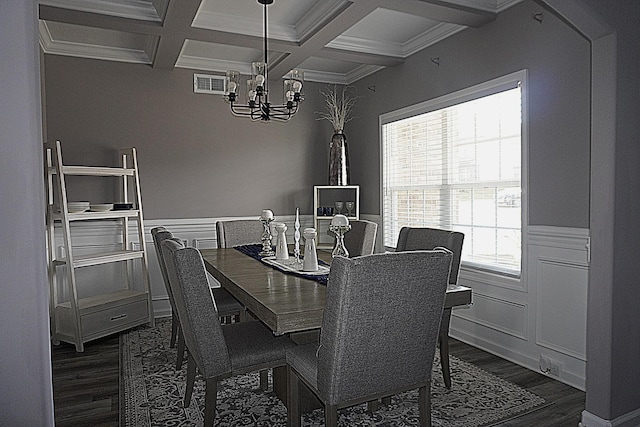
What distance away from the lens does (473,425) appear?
2.48 metres

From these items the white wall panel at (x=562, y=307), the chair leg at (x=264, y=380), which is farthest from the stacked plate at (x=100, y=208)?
the white wall panel at (x=562, y=307)

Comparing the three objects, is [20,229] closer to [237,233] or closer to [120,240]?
[237,233]

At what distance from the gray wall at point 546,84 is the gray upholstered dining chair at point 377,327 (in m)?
1.54

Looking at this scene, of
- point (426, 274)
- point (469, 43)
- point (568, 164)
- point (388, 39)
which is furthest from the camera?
point (388, 39)

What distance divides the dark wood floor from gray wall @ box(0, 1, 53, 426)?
5.38 ft

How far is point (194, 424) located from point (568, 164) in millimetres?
2706

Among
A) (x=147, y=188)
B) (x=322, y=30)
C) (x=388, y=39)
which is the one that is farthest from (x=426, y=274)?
(x=147, y=188)

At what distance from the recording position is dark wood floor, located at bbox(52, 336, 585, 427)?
257 centimetres

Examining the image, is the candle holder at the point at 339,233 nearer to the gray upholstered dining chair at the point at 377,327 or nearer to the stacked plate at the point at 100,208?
the gray upholstered dining chair at the point at 377,327

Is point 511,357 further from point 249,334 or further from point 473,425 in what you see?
point 249,334

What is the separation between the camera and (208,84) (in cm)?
492

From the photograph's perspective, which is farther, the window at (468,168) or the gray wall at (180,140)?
the gray wall at (180,140)

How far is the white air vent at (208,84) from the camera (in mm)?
4867

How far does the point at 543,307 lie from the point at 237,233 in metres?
2.50
